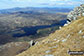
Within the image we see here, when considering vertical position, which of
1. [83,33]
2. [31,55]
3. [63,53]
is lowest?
[31,55]

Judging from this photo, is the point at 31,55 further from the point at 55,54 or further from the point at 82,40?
the point at 82,40

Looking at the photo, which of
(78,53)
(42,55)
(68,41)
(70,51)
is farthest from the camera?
(68,41)

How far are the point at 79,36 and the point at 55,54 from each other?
12.8 m

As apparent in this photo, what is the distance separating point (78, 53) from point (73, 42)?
29.3ft

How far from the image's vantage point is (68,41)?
4903cm

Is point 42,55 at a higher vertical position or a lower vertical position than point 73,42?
lower

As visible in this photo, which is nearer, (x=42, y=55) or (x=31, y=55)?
(x=42, y=55)

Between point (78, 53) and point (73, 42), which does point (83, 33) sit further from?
point (78, 53)

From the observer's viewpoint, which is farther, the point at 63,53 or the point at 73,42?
the point at 73,42

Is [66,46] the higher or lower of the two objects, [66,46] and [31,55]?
the higher

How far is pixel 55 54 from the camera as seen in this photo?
4247 cm

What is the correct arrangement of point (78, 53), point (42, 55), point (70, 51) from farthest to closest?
1. point (42, 55)
2. point (70, 51)
3. point (78, 53)

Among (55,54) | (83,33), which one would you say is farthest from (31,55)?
(83,33)

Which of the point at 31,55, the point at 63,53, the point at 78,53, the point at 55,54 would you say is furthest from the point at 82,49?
the point at 31,55
